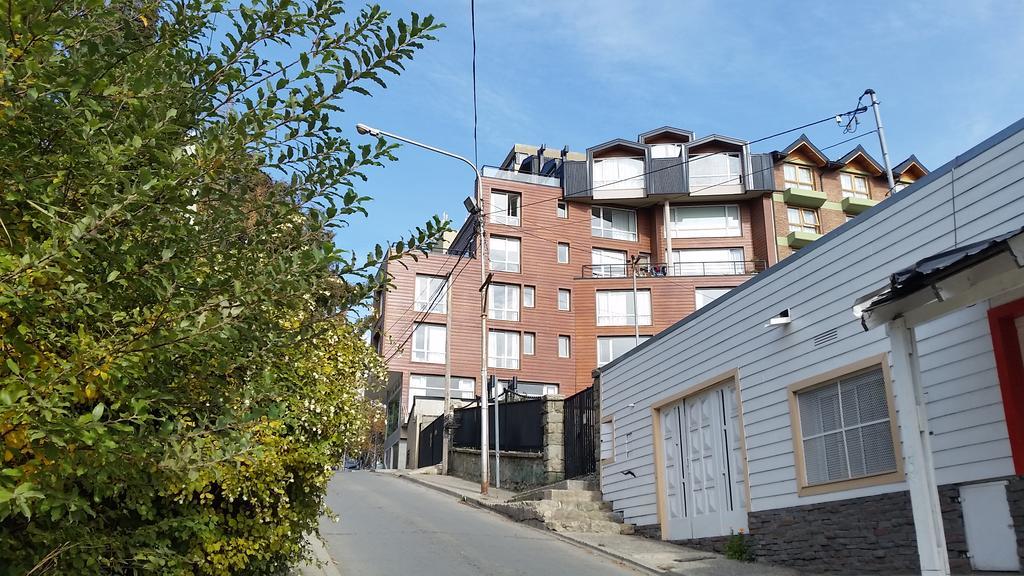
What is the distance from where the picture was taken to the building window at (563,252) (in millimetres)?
46106

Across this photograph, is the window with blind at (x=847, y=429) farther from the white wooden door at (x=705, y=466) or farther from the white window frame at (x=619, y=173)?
the white window frame at (x=619, y=173)

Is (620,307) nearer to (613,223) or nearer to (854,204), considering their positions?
(613,223)

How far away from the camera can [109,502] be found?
5.36 m

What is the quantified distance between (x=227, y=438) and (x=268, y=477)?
317cm

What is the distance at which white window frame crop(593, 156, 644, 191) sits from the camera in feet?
154

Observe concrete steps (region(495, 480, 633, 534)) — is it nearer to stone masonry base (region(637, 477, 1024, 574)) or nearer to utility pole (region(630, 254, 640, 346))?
stone masonry base (region(637, 477, 1024, 574))

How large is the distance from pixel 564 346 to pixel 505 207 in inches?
324

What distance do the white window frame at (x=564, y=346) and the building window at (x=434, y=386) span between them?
202 inches

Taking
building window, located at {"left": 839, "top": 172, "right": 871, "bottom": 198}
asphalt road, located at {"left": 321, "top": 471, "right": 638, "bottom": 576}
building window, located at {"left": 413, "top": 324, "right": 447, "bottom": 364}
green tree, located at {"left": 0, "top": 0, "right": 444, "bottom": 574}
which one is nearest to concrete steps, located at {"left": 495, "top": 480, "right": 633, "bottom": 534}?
asphalt road, located at {"left": 321, "top": 471, "right": 638, "bottom": 576}

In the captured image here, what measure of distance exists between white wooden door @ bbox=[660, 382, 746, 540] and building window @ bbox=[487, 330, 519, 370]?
28.1m

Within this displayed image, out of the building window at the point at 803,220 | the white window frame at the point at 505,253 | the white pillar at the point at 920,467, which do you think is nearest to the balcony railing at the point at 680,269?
the building window at the point at 803,220

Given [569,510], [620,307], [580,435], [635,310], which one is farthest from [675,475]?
[620,307]

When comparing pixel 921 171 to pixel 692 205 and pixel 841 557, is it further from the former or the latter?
pixel 841 557

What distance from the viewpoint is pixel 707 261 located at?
47219mm
